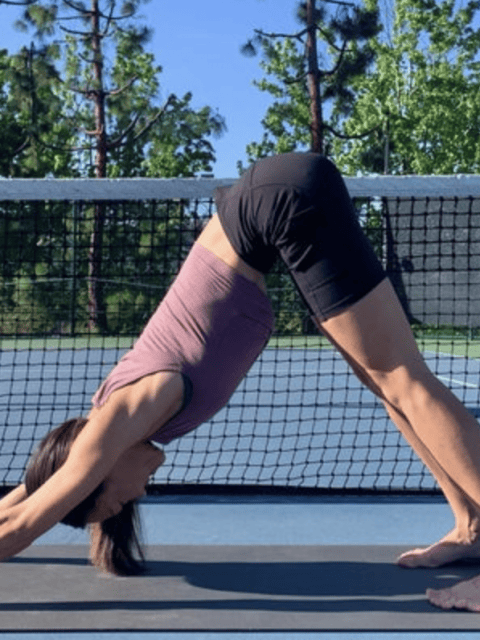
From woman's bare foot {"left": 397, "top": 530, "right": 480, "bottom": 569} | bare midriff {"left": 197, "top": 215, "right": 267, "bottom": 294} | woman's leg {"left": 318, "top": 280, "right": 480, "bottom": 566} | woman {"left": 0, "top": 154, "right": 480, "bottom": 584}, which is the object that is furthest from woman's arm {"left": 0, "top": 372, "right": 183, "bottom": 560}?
woman's bare foot {"left": 397, "top": 530, "right": 480, "bottom": 569}

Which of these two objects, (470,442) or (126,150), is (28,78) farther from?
(470,442)

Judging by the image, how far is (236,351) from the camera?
3408 millimetres

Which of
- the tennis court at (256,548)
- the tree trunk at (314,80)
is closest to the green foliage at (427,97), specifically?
the tree trunk at (314,80)

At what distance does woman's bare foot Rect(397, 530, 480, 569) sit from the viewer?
12.7ft

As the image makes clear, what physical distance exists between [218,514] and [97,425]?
186 cm

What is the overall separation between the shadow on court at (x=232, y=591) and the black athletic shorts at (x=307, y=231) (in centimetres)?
81

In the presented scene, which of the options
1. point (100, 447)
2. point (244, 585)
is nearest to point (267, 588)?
point (244, 585)

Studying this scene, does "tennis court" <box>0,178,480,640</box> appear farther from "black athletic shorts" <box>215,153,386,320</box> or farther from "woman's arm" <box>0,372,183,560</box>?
"black athletic shorts" <box>215,153,386,320</box>

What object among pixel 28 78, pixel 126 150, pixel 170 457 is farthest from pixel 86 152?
pixel 170 457

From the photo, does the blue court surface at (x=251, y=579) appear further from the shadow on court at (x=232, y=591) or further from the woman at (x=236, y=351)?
the woman at (x=236, y=351)

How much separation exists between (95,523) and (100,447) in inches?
16.7

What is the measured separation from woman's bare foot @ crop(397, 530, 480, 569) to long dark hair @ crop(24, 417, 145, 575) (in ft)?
2.77

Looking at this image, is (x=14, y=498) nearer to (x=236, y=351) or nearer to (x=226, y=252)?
(x=236, y=351)

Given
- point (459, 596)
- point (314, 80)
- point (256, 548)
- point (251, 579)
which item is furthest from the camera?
point (314, 80)
